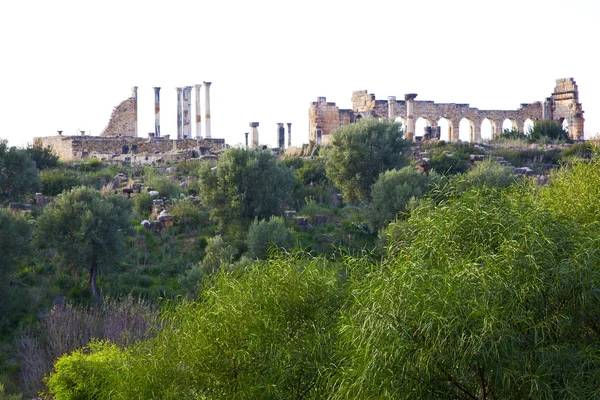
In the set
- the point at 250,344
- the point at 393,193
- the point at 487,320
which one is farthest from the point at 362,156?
the point at 487,320

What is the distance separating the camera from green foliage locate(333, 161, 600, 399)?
9.47m

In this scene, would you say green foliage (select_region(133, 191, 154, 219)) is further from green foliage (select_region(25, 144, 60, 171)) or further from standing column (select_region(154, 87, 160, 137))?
standing column (select_region(154, 87, 160, 137))

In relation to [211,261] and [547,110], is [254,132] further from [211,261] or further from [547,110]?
[211,261]

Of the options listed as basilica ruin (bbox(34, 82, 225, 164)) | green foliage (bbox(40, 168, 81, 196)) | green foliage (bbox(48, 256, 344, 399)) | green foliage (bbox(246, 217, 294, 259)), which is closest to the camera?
green foliage (bbox(48, 256, 344, 399))

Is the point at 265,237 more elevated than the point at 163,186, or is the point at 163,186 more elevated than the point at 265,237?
the point at 163,186

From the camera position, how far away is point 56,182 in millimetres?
32125

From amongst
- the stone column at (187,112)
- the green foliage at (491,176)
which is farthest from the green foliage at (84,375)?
the stone column at (187,112)

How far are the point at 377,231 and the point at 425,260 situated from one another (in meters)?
16.8

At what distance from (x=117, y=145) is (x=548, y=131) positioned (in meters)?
23.5

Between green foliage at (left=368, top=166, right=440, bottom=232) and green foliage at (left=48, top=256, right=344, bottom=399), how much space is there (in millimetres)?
14451

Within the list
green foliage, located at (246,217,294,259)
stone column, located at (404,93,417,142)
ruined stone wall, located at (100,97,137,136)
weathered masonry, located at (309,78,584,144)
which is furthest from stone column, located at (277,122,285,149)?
green foliage, located at (246,217,294,259)

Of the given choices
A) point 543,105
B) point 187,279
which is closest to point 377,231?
point 187,279

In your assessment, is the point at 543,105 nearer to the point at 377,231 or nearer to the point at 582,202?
the point at 377,231

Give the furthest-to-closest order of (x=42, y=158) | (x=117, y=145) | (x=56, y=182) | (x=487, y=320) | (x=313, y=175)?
(x=117, y=145), (x=42, y=158), (x=313, y=175), (x=56, y=182), (x=487, y=320)
